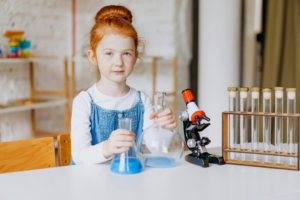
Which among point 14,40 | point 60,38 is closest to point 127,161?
point 14,40

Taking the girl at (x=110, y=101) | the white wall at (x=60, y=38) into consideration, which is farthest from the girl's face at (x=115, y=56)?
the white wall at (x=60, y=38)

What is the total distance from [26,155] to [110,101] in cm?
35

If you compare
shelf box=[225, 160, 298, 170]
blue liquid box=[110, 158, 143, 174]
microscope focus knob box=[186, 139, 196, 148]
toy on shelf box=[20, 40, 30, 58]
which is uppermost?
toy on shelf box=[20, 40, 30, 58]

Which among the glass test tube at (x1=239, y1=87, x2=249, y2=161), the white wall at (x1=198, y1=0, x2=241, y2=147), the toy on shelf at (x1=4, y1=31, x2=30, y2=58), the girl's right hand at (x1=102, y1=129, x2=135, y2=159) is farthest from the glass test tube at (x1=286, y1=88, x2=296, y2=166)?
the toy on shelf at (x1=4, y1=31, x2=30, y2=58)

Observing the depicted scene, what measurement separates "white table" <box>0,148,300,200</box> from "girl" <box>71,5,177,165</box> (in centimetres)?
9

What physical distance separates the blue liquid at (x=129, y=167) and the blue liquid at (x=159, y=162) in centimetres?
5

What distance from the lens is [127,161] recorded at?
96 cm

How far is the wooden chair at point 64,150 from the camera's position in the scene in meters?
1.28

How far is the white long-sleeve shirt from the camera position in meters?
1.06

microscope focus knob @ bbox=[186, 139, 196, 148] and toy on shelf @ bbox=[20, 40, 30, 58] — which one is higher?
toy on shelf @ bbox=[20, 40, 30, 58]

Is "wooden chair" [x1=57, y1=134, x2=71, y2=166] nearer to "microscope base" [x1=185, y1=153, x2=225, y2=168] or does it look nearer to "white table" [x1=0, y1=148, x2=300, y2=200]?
"white table" [x1=0, y1=148, x2=300, y2=200]

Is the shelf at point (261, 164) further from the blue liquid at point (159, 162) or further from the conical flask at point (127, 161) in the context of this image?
the conical flask at point (127, 161)

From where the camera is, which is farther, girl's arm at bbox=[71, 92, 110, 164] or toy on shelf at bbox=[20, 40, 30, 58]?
toy on shelf at bbox=[20, 40, 30, 58]

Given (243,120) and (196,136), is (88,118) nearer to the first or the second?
(196,136)
